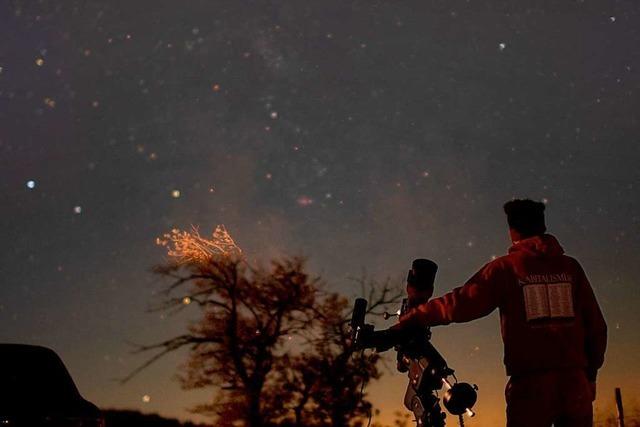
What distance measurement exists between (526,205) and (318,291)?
1875 cm

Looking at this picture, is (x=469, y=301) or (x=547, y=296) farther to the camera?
(x=547, y=296)

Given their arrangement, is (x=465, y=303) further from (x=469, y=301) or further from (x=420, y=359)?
(x=420, y=359)

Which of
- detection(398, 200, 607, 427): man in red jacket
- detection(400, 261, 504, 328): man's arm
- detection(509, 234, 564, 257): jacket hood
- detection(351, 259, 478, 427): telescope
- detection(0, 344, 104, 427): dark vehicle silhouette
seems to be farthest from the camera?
detection(0, 344, 104, 427): dark vehicle silhouette

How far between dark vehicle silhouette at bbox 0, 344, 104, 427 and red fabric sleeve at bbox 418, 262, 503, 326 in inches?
149

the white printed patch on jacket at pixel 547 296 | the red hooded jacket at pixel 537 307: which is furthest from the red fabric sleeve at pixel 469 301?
the white printed patch on jacket at pixel 547 296

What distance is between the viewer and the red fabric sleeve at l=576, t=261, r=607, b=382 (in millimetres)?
4320

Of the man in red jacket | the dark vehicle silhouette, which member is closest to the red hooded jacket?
the man in red jacket

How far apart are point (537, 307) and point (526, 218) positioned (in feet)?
1.64

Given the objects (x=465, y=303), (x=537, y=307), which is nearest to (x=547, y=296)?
(x=537, y=307)

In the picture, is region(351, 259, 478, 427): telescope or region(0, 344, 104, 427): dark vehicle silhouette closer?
region(351, 259, 478, 427): telescope

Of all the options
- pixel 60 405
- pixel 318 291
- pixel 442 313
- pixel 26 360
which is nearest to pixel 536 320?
pixel 442 313

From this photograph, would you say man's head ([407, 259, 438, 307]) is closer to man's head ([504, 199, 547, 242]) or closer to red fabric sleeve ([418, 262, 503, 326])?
red fabric sleeve ([418, 262, 503, 326])

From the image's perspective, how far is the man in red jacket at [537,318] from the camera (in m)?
4.01

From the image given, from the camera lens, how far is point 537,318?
4.13 meters
